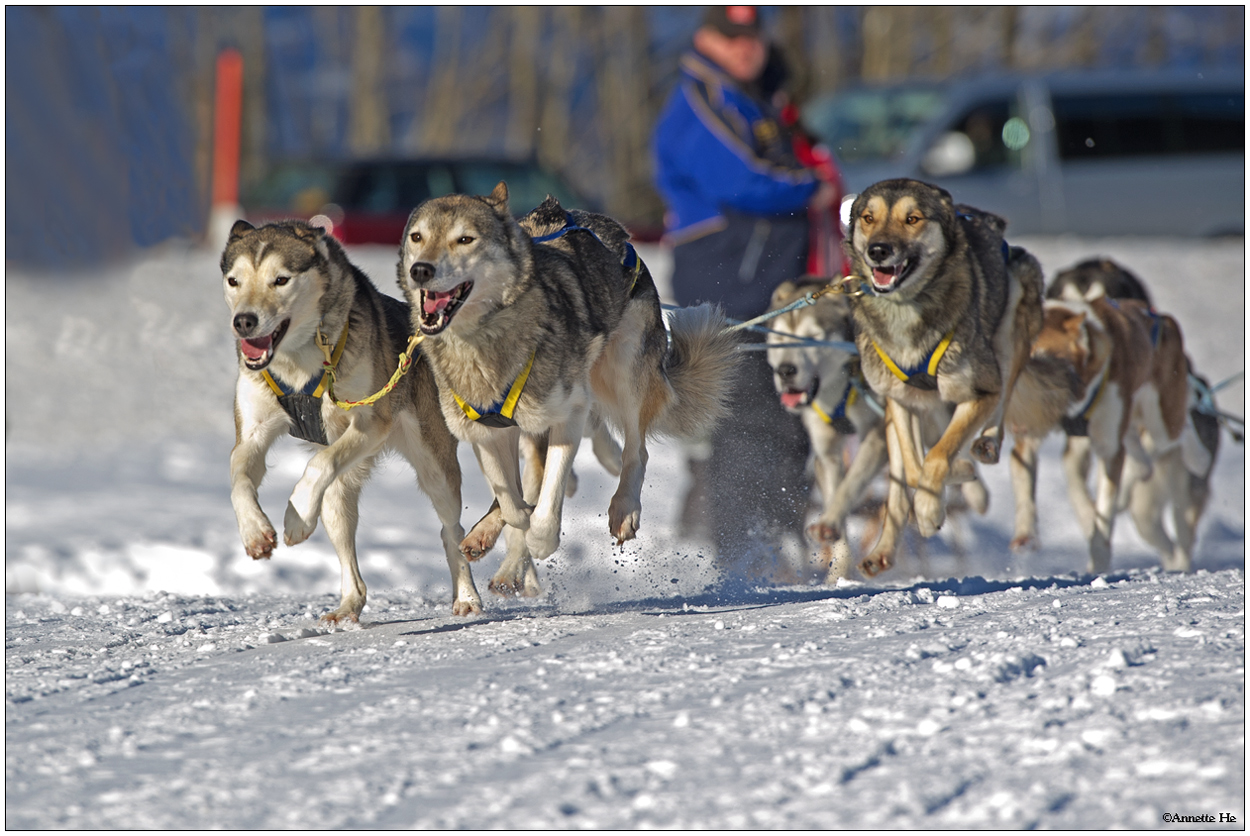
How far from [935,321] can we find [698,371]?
0.84m

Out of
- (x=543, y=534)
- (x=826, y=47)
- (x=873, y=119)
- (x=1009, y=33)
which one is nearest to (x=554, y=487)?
(x=543, y=534)

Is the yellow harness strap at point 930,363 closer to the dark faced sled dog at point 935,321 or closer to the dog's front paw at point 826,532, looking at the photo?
the dark faced sled dog at point 935,321

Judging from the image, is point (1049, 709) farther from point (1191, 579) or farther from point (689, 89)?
point (689, 89)

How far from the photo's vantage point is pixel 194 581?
5840 millimetres

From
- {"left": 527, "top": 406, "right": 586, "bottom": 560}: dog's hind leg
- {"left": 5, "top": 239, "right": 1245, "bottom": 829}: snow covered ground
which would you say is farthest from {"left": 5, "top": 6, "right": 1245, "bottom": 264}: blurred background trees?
{"left": 527, "top": 406, "right": 586, "bottom": 560}: dog's hind leg

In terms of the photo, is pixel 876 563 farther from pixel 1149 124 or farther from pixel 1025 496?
pixel 1149 124

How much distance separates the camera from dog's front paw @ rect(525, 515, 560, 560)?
3662 millimetres

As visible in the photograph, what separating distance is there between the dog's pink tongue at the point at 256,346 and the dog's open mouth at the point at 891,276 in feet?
6.00

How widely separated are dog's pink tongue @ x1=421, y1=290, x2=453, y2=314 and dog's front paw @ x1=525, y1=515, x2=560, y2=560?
683 mm

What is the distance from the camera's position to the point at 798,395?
198 inches

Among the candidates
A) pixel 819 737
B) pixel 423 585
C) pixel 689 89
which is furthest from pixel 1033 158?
pixel 819 737

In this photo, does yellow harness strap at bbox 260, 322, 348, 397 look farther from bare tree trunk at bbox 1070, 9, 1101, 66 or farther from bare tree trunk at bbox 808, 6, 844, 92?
bare tree trunk at bbox 1070, 9, 1101, 66

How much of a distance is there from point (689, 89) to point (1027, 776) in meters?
3.74

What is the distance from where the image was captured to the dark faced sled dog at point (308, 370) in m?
3.43
